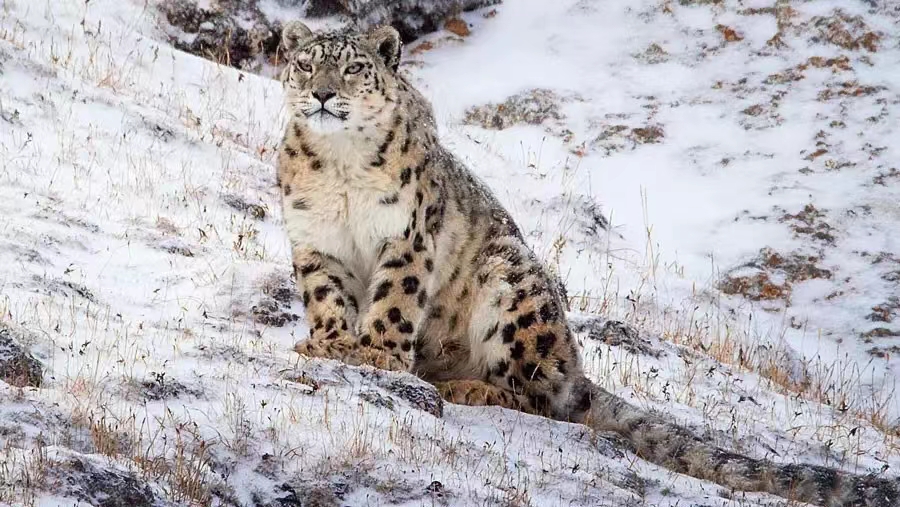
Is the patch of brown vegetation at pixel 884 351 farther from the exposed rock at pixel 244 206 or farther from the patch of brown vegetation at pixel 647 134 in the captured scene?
the exposed rock at pixel 244 206

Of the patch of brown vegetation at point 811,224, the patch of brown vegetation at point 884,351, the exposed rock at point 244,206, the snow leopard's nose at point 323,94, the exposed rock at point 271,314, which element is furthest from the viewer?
the patch of brown vegetation at point 811,224

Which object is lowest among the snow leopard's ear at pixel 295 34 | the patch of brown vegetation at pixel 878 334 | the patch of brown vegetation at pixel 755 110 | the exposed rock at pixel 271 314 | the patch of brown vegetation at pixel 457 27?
the patch of brown vegetation at pixel 878 334

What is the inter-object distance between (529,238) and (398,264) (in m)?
6.67

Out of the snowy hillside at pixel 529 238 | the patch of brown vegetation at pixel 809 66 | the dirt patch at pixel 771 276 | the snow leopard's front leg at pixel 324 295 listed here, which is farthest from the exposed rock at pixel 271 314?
the patch of brown vegetation at pixel 809 66

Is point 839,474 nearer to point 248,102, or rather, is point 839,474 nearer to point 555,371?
point 555,371

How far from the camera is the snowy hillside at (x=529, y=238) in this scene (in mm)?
6555

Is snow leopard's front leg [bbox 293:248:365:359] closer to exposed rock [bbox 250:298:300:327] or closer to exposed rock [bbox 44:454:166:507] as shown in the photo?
exposed rock [bbox 250:298:300:327]

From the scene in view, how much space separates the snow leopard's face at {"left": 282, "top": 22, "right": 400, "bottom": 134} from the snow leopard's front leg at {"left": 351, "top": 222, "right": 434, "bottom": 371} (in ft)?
3.05

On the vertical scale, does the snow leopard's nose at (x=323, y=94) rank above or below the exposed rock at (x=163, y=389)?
above

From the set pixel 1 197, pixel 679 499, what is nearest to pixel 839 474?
pixel 679 499

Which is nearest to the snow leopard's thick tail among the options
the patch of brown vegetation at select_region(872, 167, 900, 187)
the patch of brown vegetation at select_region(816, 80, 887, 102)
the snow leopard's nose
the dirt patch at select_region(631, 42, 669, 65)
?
the snow leopard's nose

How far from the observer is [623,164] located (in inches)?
666

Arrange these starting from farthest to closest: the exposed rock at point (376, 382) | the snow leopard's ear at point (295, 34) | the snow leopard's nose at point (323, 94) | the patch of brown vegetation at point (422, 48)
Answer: the patch of brown vegetation at point (422, 48) → the snow leopard's ear at point (295, 34) → the snow leopard's nose at point (323, 94) → the exposed rock at point (376, 382)

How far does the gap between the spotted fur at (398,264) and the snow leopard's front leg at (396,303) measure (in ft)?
0.03
